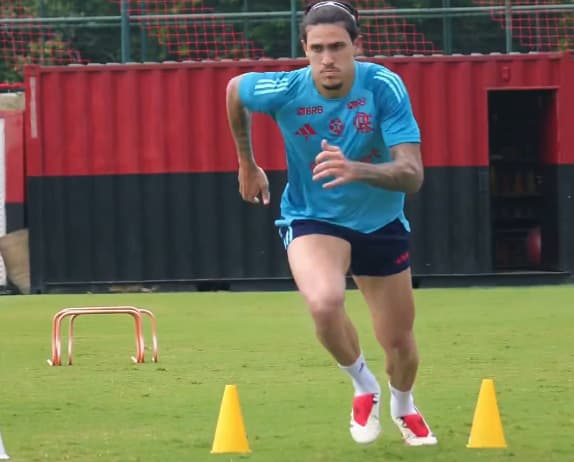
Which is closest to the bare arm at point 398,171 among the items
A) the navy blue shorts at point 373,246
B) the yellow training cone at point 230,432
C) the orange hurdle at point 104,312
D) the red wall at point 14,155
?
the navy blue shorts at point 373,246

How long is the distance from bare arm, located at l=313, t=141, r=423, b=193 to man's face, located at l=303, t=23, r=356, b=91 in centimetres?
42

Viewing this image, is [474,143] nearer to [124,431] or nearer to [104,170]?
[104,170]

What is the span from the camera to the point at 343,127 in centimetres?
745

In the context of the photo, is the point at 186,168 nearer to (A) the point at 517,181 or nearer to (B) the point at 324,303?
(A) the point at 517,181

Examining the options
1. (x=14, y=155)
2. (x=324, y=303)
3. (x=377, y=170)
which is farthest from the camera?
(x=14, y=155)

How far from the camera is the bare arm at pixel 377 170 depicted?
A: 683 centimetres

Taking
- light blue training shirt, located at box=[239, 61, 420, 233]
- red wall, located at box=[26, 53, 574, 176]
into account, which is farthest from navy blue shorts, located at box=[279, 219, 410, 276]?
red wall, located at box=[26, 53, 574, 176]

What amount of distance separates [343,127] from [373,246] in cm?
60

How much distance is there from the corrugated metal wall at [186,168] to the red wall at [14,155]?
39cm

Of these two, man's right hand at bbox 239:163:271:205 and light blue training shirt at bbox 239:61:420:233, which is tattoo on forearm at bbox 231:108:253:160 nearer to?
man's right hand at bbox 239:163:271:205

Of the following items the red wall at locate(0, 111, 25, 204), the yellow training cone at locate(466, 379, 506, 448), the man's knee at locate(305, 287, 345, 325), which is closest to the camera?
the man's knee at locate(305, 287, 345, 325)

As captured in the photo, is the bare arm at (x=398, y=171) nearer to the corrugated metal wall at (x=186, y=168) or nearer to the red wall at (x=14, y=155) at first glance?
the corrugated metal wall at (x=186, y=168)

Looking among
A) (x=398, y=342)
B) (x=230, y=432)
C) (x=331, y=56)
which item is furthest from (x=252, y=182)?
(x=230, y=432)

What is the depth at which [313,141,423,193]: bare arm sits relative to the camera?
269 inches
